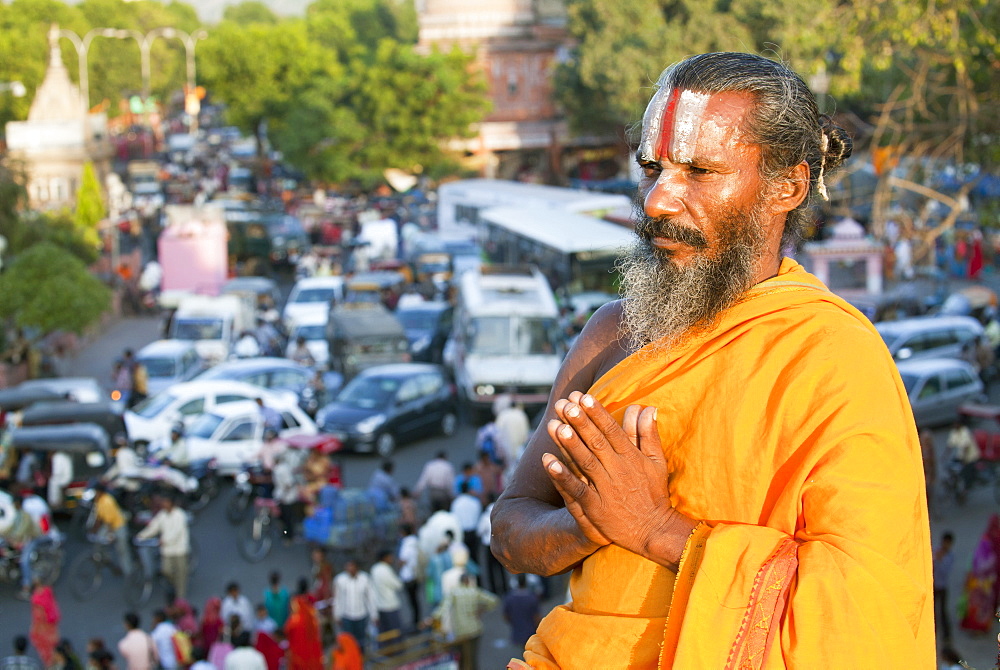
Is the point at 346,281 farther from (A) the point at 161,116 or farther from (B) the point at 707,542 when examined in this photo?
(A) the point at 161,116

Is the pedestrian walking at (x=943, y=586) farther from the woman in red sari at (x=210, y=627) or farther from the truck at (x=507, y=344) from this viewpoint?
the truck at (x=507, y=344)

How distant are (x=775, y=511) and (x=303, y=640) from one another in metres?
7.38

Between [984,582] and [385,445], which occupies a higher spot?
[984,582]

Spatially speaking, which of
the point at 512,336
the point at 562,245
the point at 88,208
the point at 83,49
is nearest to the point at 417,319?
the point at 562,245

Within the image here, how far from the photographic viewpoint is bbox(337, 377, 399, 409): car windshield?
51.1ft

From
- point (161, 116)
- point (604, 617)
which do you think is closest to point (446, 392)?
point (604, 617)

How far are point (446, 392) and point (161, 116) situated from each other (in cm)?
7976

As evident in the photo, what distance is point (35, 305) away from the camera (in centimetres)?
1922

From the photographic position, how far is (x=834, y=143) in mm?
2195

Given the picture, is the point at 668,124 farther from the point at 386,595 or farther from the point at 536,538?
the point at 386,595

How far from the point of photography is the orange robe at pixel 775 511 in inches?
66.0

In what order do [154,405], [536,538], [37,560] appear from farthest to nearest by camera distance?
1. [154,405]
2. [37,560]
3. [536,538]

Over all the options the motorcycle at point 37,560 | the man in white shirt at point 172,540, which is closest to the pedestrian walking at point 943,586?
the man in white shirt at point 172,540

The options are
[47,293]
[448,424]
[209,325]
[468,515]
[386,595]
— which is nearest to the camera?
[386,595]
